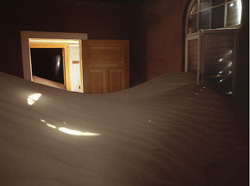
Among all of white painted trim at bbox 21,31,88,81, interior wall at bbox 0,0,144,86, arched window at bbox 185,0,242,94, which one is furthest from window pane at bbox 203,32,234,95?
white painted trim at bbox 21,31,88,81

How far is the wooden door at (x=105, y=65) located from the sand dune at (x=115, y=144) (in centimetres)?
299

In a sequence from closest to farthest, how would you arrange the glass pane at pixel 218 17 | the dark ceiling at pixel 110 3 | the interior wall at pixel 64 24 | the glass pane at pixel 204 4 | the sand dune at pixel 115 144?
the sand dune at pixel 115 144
the glass pane at pixel 218 17
the glass pane at pixel 204 4
the interior wall at pixel 64 24
the dark ceiling at pixel 110 3

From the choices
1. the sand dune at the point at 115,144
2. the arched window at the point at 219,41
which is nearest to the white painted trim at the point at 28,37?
the sand dune at the point at 115,144

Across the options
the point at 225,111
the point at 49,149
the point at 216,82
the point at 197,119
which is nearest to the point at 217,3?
the point at 216,82

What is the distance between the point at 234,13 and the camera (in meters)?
3.69

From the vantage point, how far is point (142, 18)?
21.6 ft

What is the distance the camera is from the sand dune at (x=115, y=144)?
145cm

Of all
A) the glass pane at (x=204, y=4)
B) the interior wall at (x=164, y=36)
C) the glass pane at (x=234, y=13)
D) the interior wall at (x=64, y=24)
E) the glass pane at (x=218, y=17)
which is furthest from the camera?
the interior wall at (x=64, y=24)

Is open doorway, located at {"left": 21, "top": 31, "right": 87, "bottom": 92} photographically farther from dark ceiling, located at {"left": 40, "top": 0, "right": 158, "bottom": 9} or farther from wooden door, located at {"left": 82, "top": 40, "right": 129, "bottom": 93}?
dark ceiling, located at {"left": 40, "top": 0, "right": 158, "bottom": 9}

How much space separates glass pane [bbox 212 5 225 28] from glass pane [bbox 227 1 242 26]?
6.2 inches

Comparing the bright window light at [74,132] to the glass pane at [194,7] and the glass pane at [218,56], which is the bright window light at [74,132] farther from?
the glass pane at [194,7]

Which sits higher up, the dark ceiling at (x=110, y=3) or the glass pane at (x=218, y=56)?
the dark ceiling at (x=110, y=3)

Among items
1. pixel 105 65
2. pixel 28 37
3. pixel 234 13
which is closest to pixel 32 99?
pixel 28 37

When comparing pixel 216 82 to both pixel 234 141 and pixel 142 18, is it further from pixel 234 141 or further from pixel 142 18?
pixel 142 18
